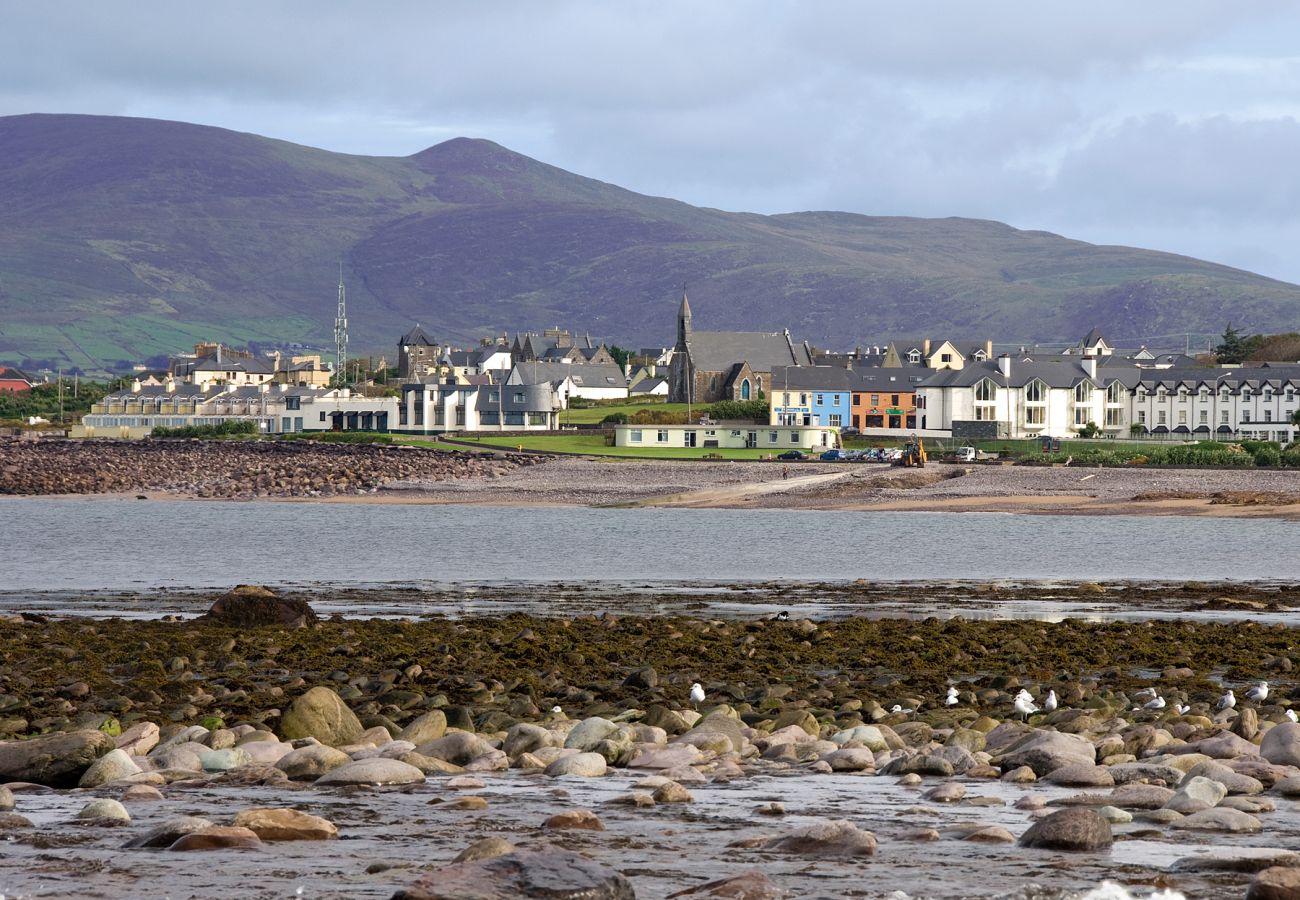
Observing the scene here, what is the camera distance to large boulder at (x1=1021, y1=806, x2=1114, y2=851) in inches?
423

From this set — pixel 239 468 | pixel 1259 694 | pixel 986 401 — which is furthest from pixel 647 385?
pixel 1259 694

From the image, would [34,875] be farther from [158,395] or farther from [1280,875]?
[158,395]

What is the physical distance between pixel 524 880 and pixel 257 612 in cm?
1806

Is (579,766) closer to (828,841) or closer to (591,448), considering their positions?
(828,841)

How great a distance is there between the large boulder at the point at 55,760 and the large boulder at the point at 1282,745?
9.64 m

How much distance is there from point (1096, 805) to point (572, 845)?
3857 millimetres

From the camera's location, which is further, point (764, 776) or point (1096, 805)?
point (764, 776)

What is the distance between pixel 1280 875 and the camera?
9.12m

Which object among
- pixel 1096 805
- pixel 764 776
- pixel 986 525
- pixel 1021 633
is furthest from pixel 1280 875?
pixel 986 525

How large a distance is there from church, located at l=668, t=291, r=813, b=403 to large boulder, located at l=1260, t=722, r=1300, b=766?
5104 inches

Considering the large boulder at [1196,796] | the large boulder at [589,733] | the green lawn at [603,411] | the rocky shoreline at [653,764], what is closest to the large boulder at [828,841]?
the rocky shoreline at [653,764]

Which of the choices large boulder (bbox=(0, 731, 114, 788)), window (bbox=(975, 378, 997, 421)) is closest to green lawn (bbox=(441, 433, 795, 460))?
window (bbox=(975, 378, 997, 421))

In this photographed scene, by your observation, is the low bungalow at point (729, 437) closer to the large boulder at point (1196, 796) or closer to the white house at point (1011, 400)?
the white house at point (1011, 400)

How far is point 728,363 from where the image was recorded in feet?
486
